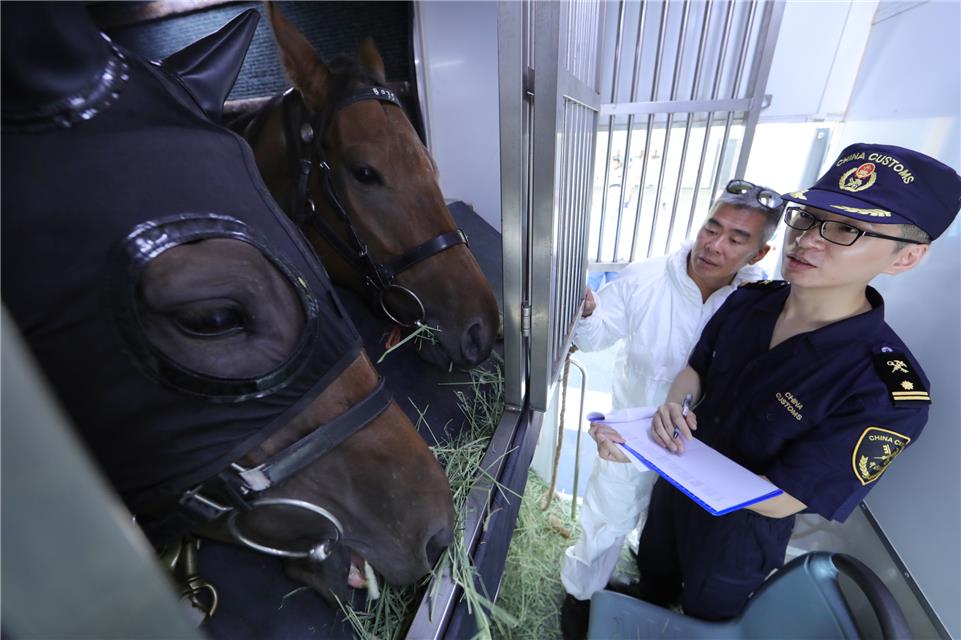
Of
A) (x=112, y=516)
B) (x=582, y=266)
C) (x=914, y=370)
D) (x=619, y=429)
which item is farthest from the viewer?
(x=582, y=266)

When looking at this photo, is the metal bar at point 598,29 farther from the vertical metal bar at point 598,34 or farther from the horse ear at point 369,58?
the horse ear at point 369,58

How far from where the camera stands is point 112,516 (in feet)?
0.55

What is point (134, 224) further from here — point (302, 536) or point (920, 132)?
point (920, 132)

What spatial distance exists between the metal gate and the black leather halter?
29 cm

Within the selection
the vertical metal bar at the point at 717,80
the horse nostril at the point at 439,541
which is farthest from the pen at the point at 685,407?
the vertical metal bar at the point at 717,80

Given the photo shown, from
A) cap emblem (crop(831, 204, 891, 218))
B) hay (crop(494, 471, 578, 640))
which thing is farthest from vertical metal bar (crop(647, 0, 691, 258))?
hay (crop(494, 471, 578, 640))

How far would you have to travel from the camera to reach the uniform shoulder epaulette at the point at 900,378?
756 millimetres

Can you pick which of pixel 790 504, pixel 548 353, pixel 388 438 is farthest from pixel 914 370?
pixel 388 438

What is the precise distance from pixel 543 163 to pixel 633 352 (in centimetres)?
94

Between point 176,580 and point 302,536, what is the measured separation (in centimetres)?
19

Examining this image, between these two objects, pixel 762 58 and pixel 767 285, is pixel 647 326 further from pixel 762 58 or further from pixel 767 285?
pixel 762 58

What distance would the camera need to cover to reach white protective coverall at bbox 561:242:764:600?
4.38ft

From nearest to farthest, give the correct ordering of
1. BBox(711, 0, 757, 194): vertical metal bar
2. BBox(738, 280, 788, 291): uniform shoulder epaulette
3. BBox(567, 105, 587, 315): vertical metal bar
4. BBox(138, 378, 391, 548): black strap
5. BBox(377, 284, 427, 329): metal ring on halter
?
BBox(138, 378, 391, 548): black strap, BBox(567, 105, 587, 315): vertical metal bar, BBox(377, 284, 427, 329): metal ring on halter, BBox(738, 280, 788, 291): uniform shoulder epaulette, BBox(711, 0, 757, 194): vertical metal bar

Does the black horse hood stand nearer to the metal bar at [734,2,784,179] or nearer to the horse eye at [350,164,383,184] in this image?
the horse eye at [350,164,383,184]
